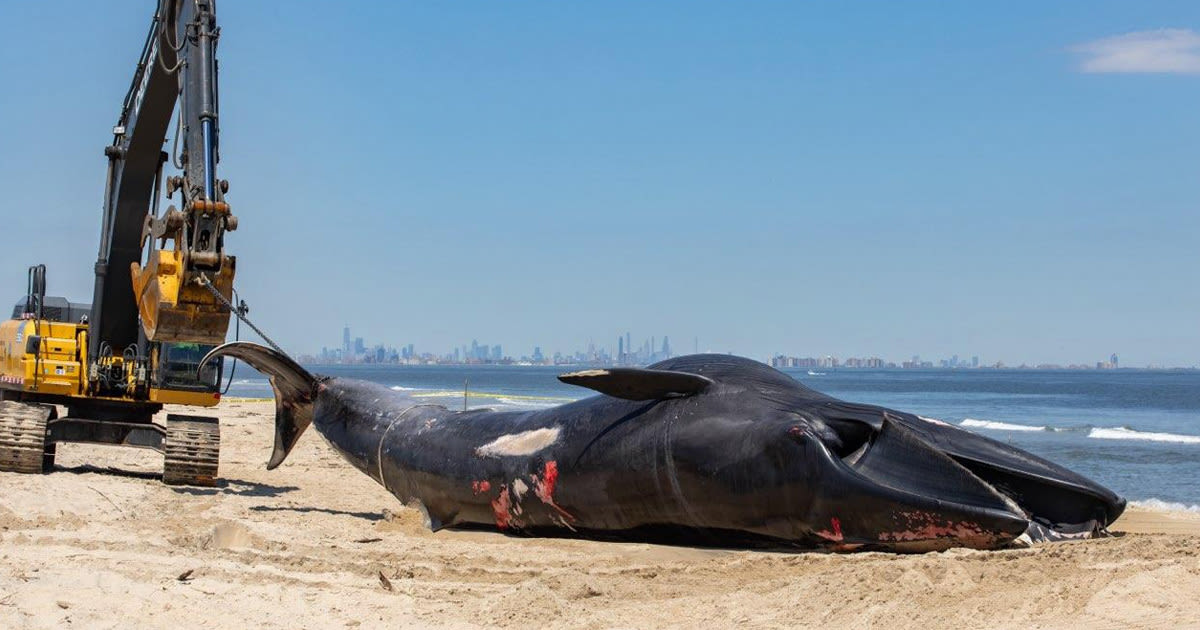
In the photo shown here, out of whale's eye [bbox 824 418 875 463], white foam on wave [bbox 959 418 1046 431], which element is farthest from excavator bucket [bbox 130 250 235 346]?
white foam on wave [bbox 959 418 1046 431]

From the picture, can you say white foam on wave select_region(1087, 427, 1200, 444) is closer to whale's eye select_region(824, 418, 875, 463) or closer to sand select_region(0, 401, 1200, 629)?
sand select_region(0, 401, 1200, 629)

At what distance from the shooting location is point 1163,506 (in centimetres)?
1577

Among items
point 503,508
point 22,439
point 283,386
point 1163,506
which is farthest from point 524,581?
point 1163,506

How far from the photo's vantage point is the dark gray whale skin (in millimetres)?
6777

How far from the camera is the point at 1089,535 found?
679 cm

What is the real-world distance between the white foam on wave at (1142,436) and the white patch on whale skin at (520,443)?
27.5 m

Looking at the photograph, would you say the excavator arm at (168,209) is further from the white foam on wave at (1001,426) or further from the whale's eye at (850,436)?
the white foam on wave at (1001,426)

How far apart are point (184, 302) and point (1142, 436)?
100ft

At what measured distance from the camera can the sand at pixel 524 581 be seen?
590cm

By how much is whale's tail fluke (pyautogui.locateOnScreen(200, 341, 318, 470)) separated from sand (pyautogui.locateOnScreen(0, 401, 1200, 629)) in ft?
6.08

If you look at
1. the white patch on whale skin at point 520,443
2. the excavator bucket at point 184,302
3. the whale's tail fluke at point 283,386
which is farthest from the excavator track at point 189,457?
the white patch on whale skin at point 520,443

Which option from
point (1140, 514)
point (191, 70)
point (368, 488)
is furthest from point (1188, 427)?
point (191, 70)

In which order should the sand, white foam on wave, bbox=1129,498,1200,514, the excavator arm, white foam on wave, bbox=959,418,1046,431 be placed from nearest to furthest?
the sand < the excavator arm < white foam on wave, bbox=1129,498,1200,514 < white foam on wave, bbox=959,418,1046,431

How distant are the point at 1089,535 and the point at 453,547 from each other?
4.56m
